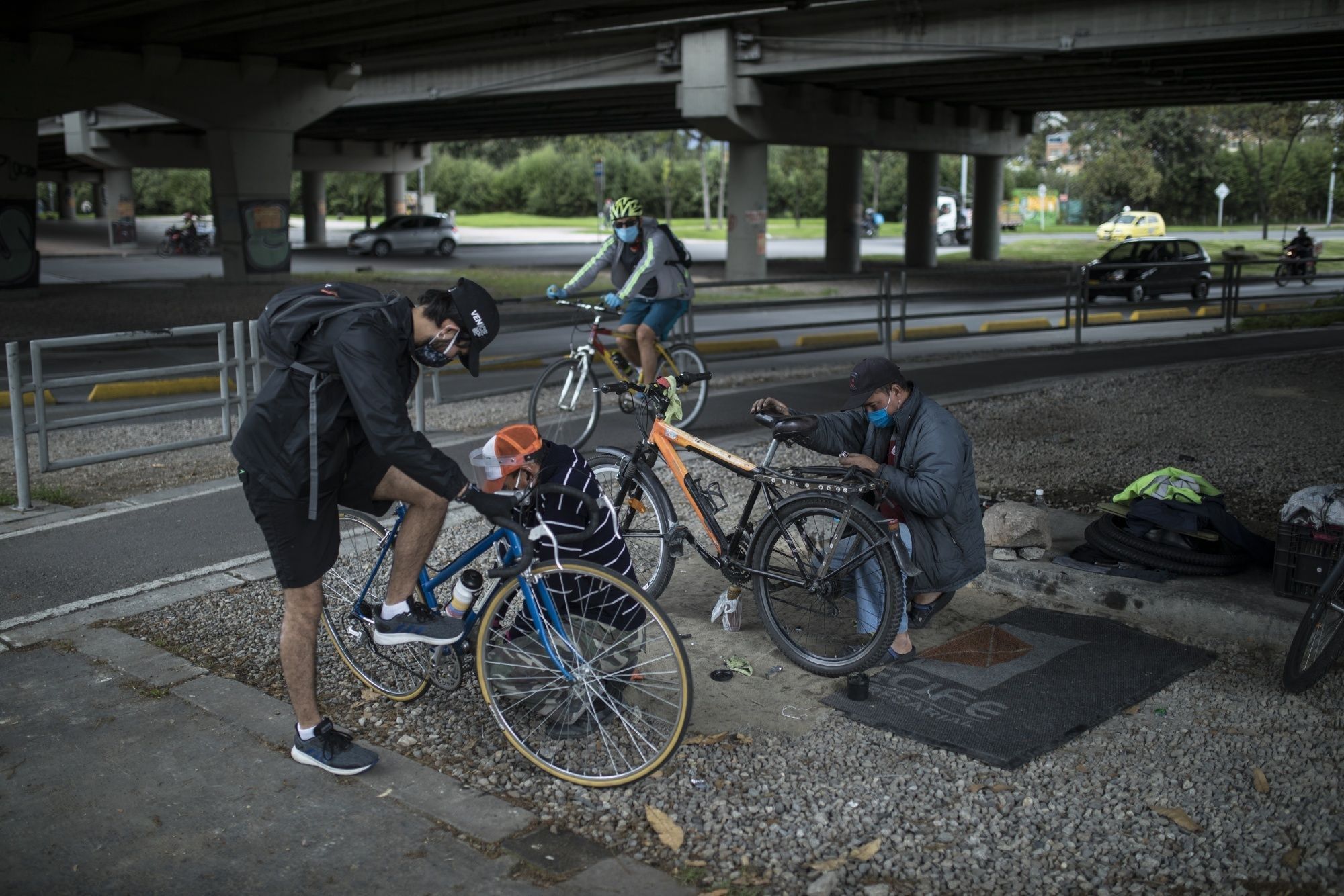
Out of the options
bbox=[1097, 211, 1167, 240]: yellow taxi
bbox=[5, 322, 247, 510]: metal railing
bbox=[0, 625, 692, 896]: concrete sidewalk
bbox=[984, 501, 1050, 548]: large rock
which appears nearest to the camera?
bbox=[0, 625, 692, 896]: concrete sidewalk

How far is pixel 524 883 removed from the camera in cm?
349

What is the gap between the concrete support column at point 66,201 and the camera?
83125mm

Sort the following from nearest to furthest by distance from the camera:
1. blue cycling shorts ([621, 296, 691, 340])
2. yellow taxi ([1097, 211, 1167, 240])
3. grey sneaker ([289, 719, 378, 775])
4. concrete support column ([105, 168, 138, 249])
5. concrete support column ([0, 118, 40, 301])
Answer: grey sneaker ([289, 719, 378, 775]), blue cycling shorts ([621, 296, 691, 340]), concrete support column ([0, 118, 40, 301]), concrete support column ([105, 168, 138, 249]), yellow taxi ([1097, 211, 1167, 240])

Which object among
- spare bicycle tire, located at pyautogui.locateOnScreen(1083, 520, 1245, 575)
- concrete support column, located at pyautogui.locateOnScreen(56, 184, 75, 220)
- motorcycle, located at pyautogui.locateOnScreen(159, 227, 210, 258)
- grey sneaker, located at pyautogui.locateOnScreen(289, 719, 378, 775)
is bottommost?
grey sneaker, located at pyautogui.locateOnScreen(289, 719, 378, 775)

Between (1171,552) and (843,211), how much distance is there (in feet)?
105

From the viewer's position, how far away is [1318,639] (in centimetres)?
469

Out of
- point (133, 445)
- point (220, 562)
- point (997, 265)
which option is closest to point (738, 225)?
point (997, 265)

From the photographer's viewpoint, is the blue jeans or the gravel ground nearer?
the gravel ground

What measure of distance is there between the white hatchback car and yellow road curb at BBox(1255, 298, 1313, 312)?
31.4 m

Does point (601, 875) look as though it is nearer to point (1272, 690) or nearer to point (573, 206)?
point (1272, 690)

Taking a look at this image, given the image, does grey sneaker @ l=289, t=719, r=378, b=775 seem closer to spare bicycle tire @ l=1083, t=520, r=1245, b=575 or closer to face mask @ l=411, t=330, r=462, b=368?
face mask @ l=411, t=330, r=462, b=368

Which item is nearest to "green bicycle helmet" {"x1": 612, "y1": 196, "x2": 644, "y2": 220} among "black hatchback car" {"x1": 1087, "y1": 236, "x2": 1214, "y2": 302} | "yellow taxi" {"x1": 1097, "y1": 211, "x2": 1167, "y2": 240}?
"black hatchback car" {"x1": 1087, "y1": 236, "x2": 1214, "y2": 302}

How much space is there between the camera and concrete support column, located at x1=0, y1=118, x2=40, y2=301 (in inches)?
977

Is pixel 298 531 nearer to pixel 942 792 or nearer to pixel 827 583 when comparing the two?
pixel 827 583
